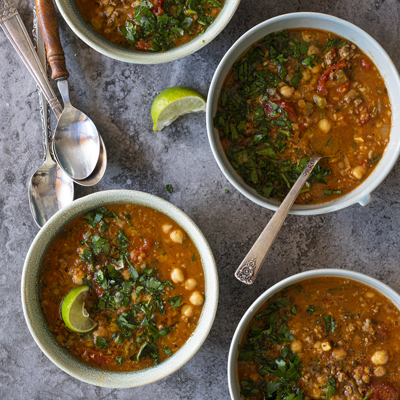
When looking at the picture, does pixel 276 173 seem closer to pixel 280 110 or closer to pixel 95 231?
pixel 280 110

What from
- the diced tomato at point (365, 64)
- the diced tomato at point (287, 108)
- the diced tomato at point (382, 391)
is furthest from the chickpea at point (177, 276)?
the diced tomato at point (365, 64)

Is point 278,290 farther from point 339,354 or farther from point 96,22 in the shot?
point 96,22

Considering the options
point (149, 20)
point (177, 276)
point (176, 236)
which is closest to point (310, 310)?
point (177, 276)

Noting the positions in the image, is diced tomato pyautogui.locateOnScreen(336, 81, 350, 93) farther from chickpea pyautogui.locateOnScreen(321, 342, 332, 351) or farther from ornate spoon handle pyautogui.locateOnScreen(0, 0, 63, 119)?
ornate spoon handle pyautogui.locateOnScreen(0, 0, 63, 119)

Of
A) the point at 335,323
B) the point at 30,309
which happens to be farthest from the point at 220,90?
the point at 30,309

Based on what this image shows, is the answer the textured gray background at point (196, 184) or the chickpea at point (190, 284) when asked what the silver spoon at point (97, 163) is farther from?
the chickpea at point (190, 284)

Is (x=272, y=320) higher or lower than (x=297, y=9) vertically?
lower

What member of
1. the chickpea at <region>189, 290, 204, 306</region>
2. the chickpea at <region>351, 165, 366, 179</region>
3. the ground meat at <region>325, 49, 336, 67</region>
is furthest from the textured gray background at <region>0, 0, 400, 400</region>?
the ground meat at <region>325, 49, 336, 67</region>
